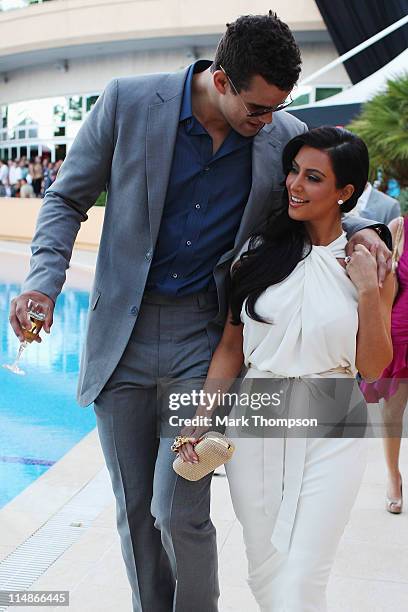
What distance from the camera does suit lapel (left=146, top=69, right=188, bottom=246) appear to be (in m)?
2.59

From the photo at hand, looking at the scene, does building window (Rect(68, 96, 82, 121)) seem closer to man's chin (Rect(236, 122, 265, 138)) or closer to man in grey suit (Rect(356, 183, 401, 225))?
man in grey suit (Rect(356, 183, 401, 225))

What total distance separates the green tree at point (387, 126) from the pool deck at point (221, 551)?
3917 millimetres

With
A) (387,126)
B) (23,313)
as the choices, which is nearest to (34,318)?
(23,313)

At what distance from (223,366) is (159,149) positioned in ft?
2.20

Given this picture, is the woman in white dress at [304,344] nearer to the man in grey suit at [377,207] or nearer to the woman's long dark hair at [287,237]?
the woman's long dark hair at [287,237]

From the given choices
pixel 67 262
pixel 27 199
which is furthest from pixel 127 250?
pixel 27 199

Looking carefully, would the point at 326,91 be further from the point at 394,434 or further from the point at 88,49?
the point at 394,434

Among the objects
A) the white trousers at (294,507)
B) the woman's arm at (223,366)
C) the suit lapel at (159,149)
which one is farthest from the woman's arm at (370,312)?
the suit lapel at (159,149)

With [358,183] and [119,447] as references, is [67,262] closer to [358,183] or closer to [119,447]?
[119,447]

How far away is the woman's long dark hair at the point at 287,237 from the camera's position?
2522mm

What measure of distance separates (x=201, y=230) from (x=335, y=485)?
2.73 ft

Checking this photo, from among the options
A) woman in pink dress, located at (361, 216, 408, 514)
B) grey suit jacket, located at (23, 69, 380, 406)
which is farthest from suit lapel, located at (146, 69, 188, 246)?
woman in pink dress, located at (361, 216, 408, 514)

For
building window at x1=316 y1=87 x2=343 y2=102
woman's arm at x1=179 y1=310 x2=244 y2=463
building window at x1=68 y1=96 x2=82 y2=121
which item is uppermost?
woman's arm at x1=179 y1=310 x2=244 y2=463

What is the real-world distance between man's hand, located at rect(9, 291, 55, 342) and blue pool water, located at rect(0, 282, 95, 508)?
9.17 feet
